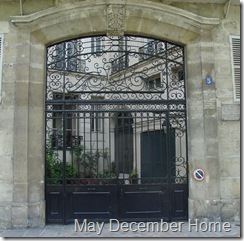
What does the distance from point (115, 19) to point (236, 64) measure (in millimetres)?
2798

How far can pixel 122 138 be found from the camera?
725 cm

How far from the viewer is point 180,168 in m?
7.32

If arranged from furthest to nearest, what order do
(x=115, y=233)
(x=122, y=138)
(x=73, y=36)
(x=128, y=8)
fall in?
(x=122, y=138)
(x=73, y=36)
(x=128, y=8)
(x=115, y=233)

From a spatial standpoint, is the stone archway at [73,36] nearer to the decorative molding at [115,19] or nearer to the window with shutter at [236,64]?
the decorative molding at [115,19]

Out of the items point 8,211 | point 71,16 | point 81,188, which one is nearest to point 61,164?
point 81,188

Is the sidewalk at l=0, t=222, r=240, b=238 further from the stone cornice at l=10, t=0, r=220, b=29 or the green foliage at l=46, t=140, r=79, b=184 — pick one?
the stone cornice at l=10, t=0, r=220, b=29

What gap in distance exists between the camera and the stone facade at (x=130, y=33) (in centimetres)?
655

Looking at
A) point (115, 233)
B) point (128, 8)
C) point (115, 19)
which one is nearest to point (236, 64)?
point (128, 8)

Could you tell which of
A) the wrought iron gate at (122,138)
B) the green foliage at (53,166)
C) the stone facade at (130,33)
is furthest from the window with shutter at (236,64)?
the green foliage at (53,166)

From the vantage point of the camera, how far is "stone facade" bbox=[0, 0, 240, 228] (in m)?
6.55

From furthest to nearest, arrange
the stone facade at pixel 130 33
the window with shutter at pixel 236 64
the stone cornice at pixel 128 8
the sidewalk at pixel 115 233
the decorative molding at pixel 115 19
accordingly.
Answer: the window with shutter at pixel 236 64 → the decorative molding at pixel 115 19 → the stone cornice at pixel 128 8 → the stone facade at pixel 130 33 → the sidewalk at pixel 115 233

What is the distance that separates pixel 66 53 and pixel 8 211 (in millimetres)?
3742

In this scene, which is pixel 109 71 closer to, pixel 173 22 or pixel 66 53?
pixel 66 53

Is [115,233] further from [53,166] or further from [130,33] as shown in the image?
[130,33]
